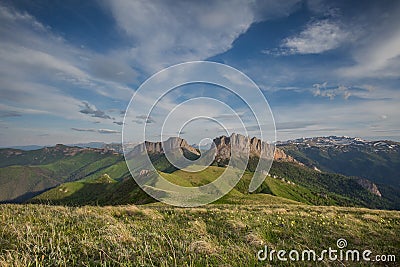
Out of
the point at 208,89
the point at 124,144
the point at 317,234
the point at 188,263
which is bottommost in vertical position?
the point at 317,234

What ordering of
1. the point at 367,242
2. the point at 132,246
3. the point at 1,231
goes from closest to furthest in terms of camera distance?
the point at 132,246
the point at 1,231
the point at 367,242

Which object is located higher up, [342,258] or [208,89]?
[208,89]

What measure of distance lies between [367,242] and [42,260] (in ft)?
33.7

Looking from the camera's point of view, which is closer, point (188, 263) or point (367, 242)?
point (188, 263)

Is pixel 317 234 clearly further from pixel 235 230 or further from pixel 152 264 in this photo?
pixel 152 264

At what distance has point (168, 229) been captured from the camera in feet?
30.3

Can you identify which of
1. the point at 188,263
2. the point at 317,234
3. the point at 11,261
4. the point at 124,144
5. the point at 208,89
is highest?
the point at 208,89

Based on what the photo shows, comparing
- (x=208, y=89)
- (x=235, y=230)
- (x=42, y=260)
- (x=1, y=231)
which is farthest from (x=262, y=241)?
(x=208, y=89)

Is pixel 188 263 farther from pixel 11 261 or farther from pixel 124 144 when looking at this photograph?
pixel 124 144

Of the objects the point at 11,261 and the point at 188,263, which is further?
the point at 188,263

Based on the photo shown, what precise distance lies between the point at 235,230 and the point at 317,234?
333cm

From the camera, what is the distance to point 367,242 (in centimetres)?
845

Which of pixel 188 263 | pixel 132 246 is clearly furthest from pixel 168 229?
pixel 188 263

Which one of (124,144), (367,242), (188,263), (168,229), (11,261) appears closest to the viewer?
(11,261)
